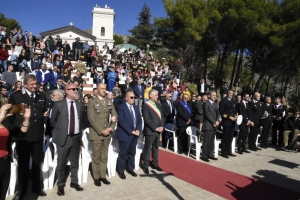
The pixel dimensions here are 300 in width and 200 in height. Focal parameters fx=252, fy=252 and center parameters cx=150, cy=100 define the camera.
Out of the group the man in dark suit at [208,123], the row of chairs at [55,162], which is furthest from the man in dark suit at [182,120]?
the row of chairs at [55,162]

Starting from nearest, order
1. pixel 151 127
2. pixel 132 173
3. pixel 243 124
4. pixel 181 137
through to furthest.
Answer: pixel 132 173 → pixel 151 127 → pixel 181 137 → pixel 243 124

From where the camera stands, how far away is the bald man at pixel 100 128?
4.45 meters

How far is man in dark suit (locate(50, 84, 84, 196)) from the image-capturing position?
404cm

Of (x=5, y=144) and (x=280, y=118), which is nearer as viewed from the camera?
(x=5, y=144)

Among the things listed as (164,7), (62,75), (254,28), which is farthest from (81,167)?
(164,7)

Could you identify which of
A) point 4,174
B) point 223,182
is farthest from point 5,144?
point 223,182

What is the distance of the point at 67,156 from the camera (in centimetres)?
416

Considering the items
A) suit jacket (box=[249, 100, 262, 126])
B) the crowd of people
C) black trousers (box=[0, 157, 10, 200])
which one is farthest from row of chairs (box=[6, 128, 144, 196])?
suit jacket (box=[249, 100, 262, 126])

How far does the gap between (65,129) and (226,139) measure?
4571 mm

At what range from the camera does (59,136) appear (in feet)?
13.2

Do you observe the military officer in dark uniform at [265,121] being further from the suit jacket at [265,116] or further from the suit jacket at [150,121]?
the suit jacket at [150,121]

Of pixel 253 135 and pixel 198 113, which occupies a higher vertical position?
pixel 198 113

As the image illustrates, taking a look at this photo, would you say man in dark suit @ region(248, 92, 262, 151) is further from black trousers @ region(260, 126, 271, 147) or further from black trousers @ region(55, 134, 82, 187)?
black trousers @ region(55, 134, 82, 187)

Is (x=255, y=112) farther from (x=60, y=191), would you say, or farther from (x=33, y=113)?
(x=33, y=113)
